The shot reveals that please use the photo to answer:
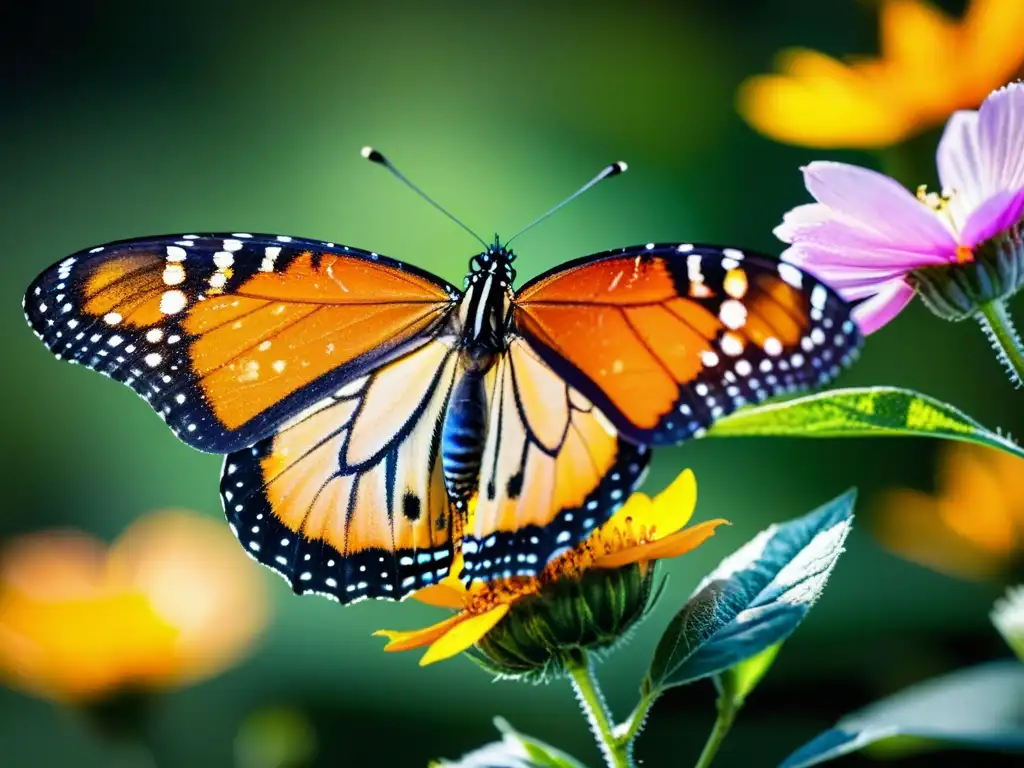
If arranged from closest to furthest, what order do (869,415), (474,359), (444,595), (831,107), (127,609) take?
(869,415)
(444,595)
(474,359)
(127,609)
(831,107)

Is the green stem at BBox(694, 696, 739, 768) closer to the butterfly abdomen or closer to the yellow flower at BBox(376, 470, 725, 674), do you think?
the yellow flower at BBox(376, 470, 725, 674)

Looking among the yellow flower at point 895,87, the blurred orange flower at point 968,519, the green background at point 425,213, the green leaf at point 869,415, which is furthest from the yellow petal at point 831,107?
the green leaf at point 869,415

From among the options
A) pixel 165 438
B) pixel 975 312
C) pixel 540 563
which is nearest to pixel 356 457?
pixel 540 563

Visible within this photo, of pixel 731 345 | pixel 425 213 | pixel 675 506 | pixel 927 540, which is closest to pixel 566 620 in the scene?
pixel 675 506

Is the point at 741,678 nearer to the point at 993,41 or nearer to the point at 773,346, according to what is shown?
the point at 773,346

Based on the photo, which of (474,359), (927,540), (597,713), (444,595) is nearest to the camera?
(597,713)

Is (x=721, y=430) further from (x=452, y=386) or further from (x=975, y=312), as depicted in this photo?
(x=452, y=386)
